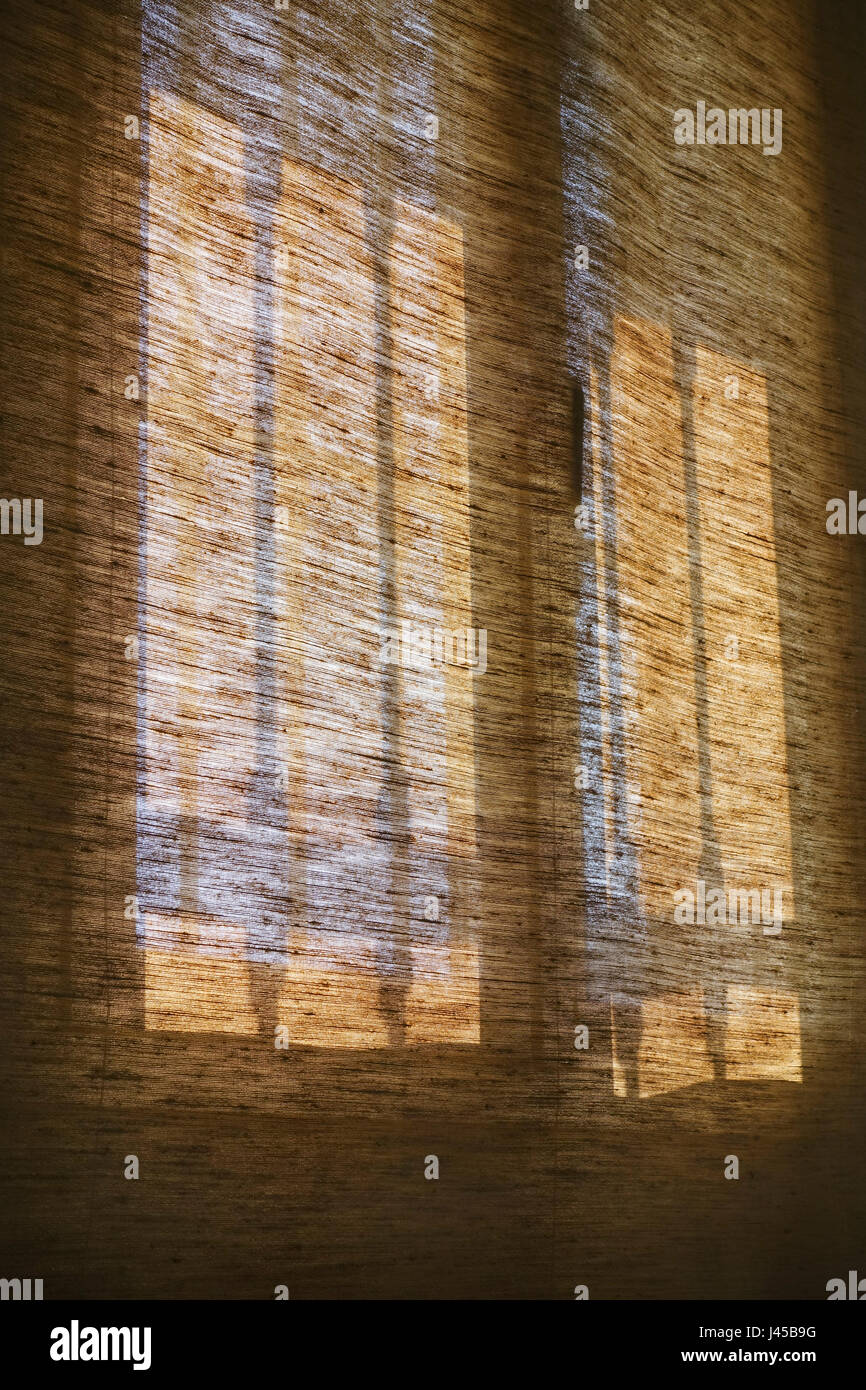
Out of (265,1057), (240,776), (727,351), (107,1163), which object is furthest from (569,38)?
(107,1163)

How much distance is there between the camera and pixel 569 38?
346cm

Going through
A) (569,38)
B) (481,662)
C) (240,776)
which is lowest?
(240,776)

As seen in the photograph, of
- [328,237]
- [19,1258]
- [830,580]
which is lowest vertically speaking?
[19,1258]

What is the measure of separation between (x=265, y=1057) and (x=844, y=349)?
2319 mm

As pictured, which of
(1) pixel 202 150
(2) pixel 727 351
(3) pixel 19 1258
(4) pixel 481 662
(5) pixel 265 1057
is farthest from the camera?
(2) pixel 727 351

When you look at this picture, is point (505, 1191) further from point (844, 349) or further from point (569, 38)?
point (569, 38)

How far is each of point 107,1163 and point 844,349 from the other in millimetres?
2640

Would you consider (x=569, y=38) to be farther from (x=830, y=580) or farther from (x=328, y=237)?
(x=830, y=580)

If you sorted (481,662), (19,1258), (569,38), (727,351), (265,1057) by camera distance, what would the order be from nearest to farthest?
(19,1258), (265,1057), (481,662), (569,38), (727,351)

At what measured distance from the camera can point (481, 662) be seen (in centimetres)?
319

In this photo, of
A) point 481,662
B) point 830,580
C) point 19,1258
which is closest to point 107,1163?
point 19,1258

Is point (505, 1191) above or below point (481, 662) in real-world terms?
below

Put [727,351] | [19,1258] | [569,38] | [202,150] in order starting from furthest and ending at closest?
[727,351] → [569,38] → [202,150] → [19,1258]

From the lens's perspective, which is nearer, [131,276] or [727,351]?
[131,276]
